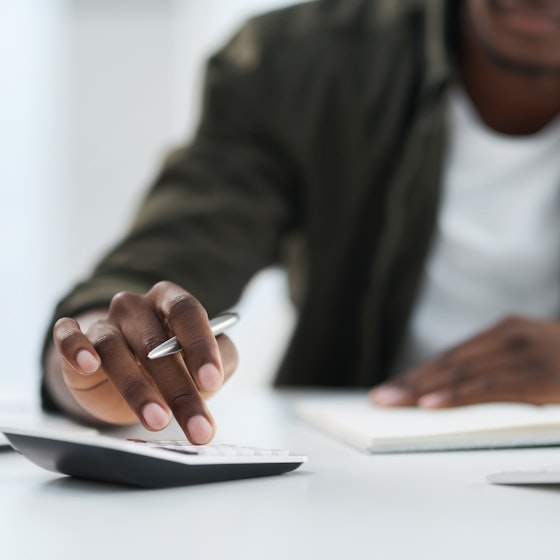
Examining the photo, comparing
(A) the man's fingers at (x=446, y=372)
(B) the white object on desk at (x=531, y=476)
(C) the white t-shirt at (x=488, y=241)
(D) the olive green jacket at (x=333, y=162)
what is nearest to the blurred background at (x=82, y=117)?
(D) the olive green jacket at (x=333, y=162)

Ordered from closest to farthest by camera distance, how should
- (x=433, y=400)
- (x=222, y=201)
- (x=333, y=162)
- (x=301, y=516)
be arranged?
(x=301, y=516) → (x=433, y=400) → (x=222, y=201) → (x=333, y=162)

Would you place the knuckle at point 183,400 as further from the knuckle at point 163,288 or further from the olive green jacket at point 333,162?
the olive green jacket at point 333,162

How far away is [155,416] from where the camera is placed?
1.35ft

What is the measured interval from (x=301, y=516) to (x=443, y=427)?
22 cm

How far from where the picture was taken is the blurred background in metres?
2.56

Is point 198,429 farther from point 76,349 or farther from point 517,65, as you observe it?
point 517,65

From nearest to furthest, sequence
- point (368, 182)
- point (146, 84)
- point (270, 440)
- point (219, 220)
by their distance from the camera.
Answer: point (270, 440) < point (219, 220) < point (368, 182) < point (146, 84)

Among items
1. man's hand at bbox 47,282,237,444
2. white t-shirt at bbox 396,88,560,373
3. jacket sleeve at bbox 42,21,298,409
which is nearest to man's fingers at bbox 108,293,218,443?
man's hand at bbox 47,282,237,444

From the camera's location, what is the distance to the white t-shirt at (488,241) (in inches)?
40.6

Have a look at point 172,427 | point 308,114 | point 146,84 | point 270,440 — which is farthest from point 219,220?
point 146,84

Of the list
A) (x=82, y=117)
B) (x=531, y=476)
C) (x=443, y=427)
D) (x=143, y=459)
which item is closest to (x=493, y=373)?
(x=443, y=427)

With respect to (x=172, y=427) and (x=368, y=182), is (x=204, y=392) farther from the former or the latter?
(x=368, y=182)

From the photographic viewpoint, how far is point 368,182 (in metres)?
1.07

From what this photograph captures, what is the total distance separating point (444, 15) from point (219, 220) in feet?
1.41
